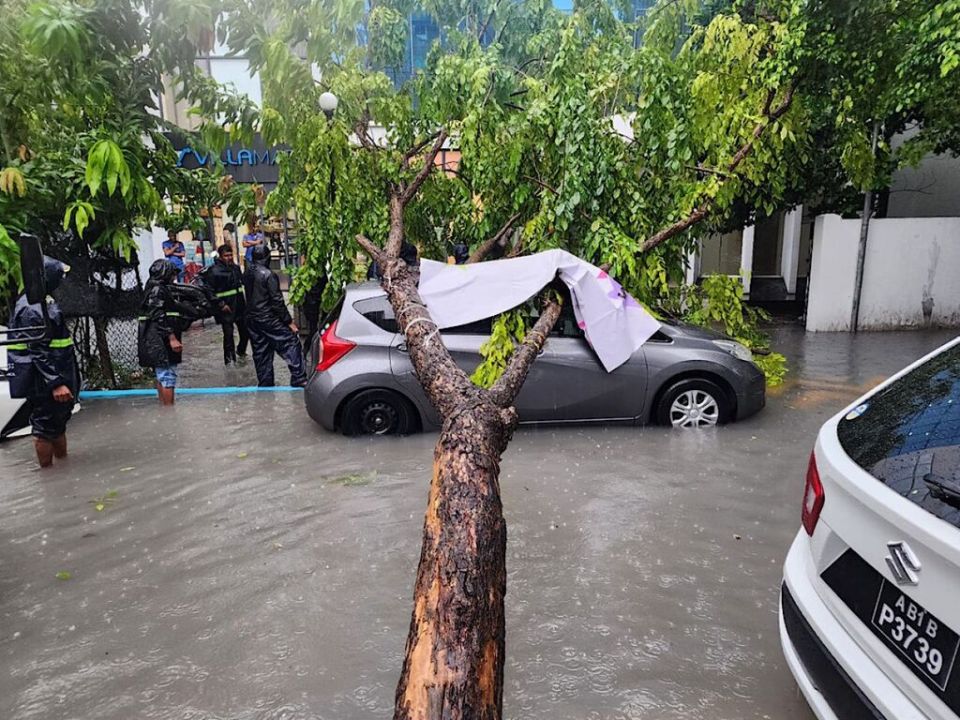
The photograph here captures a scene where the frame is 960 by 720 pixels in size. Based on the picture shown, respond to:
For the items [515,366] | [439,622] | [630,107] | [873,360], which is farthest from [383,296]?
[873,360]

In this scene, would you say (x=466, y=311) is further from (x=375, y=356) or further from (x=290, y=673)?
(x=290, y=673)

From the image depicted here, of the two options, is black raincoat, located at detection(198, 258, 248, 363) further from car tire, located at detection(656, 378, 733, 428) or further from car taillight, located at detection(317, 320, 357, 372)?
car tire, located at detection(656, 378, 733, 428)

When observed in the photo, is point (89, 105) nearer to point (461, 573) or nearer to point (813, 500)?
point (461, 573)

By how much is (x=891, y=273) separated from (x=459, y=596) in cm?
1126

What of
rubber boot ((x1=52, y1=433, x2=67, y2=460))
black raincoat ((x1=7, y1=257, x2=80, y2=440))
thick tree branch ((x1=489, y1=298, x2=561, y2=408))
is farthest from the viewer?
rubber boot ((x1=52, y1=433, x2=67, y2=460))

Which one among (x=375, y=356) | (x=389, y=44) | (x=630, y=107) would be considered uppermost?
(x=389, y=44)

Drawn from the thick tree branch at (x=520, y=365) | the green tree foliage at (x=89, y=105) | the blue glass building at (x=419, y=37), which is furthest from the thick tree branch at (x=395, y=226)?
the thick tree branch at (x=520, y=365)

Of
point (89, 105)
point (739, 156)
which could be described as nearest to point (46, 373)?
point (89, 105)

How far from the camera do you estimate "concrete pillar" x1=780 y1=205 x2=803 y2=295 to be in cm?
1540

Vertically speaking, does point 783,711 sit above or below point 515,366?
below

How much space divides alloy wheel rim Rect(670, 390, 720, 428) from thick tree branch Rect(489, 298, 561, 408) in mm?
1655

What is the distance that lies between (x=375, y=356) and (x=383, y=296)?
59 cm

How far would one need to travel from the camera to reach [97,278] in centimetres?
932

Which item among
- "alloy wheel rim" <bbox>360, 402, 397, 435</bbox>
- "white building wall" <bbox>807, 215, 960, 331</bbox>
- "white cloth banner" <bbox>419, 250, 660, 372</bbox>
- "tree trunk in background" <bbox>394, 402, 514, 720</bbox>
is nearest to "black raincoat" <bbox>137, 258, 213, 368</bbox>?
"alloy wheel rim" <bbox>360, 402, 397, 435</bbox>
